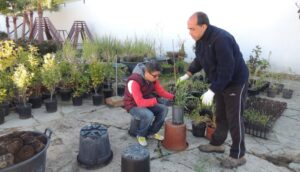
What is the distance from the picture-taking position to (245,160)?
10.6 ft

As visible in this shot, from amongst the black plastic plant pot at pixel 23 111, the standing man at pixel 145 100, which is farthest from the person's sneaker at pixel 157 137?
the black plastic plant pot at pixel 23 111

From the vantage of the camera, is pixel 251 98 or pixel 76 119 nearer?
pixel 76 119

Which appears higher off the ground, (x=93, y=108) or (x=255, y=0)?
(x=255, y=0)

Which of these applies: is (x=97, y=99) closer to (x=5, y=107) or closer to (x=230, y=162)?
(x=5, y=107)

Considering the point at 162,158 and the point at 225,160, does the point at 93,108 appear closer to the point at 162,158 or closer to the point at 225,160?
the point at 162,158

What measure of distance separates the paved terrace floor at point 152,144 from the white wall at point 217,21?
2.33 metres

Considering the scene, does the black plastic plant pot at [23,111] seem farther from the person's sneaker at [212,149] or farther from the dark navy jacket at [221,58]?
the dark navy jacket at [221,58]

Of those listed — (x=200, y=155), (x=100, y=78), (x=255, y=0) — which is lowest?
(x=200, y=155)

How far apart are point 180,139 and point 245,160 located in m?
0.78

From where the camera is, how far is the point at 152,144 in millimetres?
3674

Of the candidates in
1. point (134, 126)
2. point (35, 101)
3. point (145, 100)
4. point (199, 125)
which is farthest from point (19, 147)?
point (35, 101)

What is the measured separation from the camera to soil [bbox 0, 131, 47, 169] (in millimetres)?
2389

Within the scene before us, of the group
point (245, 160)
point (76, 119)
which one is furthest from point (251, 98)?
point (76, 119)

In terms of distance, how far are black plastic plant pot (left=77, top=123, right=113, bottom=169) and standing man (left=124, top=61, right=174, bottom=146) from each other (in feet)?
1.84
